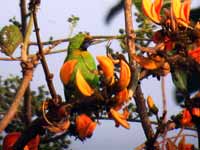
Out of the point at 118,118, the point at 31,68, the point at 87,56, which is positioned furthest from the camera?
the point at 87,56

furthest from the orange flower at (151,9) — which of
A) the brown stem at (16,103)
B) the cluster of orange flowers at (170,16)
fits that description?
the brown stem at (16,103)

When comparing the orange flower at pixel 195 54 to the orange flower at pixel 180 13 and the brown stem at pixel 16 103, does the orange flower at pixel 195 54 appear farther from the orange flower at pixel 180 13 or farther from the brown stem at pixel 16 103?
the brown stem at pixel 16 103

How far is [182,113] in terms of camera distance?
0.60 meters

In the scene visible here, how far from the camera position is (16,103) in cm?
68

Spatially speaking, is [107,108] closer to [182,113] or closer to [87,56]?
[182,113]

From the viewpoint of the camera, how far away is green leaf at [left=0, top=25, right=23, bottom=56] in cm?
86

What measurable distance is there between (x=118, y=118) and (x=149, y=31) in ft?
1.62

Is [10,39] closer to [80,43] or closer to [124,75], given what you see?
[80,43]

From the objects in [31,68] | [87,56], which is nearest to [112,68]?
[31,68]

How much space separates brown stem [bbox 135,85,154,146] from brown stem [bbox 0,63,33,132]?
0.18m

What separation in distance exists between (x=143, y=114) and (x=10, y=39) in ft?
1.18

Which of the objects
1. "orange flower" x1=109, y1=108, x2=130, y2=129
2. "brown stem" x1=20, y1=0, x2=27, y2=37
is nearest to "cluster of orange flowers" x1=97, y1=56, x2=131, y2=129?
"orange flower" x1=109, y1=108, x2=130, y2=129

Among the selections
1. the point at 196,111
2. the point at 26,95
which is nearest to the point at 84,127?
the point at 196,111

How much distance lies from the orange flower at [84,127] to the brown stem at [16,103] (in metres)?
0.11
